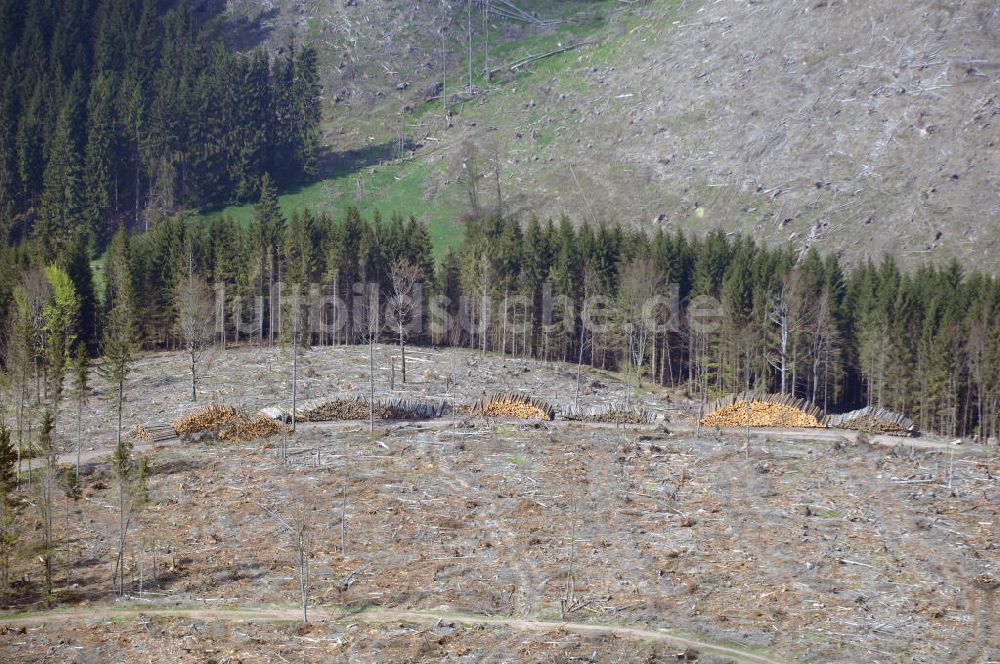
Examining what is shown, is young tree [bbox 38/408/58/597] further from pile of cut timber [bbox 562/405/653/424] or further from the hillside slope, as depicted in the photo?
the hillside slope

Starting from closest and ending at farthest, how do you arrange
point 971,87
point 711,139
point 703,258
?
point 703,258
point 971,87
point 711,139

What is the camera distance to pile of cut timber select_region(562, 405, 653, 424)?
2206 inches

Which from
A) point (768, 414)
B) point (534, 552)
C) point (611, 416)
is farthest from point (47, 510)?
point (768, 414)

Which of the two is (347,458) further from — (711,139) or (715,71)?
(715,71)

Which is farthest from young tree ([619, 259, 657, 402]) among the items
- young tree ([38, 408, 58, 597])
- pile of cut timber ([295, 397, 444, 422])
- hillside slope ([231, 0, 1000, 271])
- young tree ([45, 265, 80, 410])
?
young tree ([38, 408, 58, 597])

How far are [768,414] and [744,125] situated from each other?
80331 mm

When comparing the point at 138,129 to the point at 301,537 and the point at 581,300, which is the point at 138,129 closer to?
the point at 581,300

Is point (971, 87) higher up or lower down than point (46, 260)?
higher up

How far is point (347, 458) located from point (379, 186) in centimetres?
9796

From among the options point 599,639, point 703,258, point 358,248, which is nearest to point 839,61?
point 703,258

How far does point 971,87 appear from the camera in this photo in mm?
115062

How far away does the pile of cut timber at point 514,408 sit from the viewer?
56406 millimetres

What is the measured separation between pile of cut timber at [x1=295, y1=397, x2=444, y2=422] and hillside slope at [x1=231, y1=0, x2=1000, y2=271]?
206ft


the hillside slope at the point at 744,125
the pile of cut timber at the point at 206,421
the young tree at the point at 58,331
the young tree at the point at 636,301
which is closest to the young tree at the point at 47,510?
the young tree at the point at 58,331
